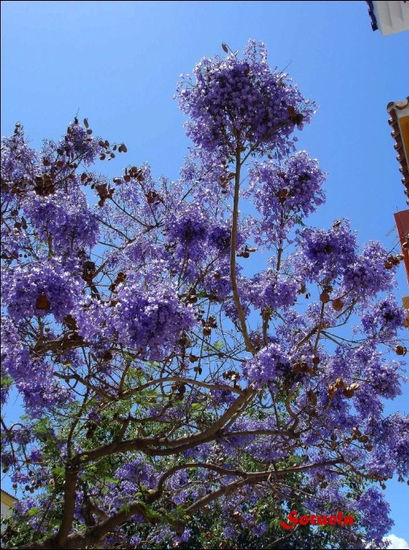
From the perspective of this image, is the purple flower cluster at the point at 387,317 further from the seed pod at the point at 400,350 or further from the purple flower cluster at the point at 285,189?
the purple flower cluster at the point at 285,189

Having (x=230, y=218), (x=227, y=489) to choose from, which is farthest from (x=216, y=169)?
(x=227, y=489)

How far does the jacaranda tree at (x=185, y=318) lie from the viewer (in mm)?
6332

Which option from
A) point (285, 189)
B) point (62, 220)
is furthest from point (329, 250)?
point (62, 220)

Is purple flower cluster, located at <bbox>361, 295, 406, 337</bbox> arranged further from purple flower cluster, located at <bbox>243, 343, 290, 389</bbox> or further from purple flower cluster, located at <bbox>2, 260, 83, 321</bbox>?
purple flower cluster, located at <bbox>2, 260, 83, 321</bbox>

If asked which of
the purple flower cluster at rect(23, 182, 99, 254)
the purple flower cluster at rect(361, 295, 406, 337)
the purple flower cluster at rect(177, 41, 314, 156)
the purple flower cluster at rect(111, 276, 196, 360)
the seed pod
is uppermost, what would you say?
the purple flower cluster at rect(177, 41, 314, 156)

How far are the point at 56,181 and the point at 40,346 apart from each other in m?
2.32

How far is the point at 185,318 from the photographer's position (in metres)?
6.08

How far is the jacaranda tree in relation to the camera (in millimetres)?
6332

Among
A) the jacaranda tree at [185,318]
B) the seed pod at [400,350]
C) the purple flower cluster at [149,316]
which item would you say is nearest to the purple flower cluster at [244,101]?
the jacaranda tree at [185,318]

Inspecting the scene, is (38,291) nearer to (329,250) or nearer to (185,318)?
(185,318)

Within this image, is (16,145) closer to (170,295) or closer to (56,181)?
(56,181)

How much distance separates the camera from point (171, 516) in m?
7.11

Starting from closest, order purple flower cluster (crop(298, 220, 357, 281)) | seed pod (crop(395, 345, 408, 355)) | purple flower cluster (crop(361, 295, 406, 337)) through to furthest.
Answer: purple flower cluster (crop(298, 220, 357, 281)) < seed pod (crop(395, 345, 408, 355)) < purple flower cluster (crop(361, 295, 406, 337))

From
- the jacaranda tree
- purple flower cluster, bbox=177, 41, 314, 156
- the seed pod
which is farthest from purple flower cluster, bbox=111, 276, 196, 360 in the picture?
the seed pod
